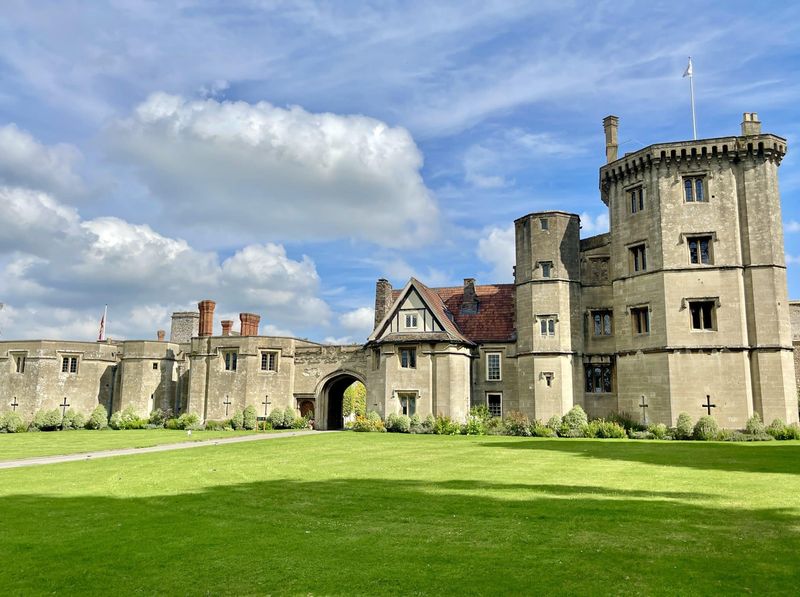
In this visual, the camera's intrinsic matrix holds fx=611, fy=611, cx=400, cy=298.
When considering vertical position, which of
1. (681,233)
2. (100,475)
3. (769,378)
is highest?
(681,233)

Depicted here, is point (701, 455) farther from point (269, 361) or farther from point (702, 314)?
point (269, 361)

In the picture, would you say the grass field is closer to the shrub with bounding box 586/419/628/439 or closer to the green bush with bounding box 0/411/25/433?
the shrub with bounding box 586/419/628/439

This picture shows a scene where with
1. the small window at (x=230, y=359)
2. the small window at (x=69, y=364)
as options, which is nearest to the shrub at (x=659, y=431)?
the small window at (x=230, y=359)

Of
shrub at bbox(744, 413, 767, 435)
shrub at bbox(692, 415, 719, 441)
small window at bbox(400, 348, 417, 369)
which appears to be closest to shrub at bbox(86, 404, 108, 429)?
small window at bbox(400, 348, 417, 369)

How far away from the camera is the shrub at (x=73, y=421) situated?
154 ft

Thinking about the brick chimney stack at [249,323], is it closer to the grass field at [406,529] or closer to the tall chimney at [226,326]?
the tall chimney at [226,326]

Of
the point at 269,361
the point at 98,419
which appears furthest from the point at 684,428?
the point at 98,419

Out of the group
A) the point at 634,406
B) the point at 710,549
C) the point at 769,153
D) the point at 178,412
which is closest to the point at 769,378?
the point at 634,406

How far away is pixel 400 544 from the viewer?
9.17 metres

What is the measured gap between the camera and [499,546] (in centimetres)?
895

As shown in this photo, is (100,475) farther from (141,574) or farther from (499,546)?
(499,546)

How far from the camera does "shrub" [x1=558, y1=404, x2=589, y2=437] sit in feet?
111

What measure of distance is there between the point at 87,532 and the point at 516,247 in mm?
33071

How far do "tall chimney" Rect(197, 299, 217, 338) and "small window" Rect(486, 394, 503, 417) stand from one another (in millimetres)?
21555
